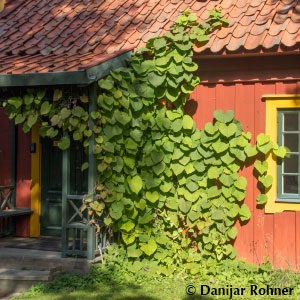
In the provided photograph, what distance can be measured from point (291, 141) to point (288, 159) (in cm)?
26

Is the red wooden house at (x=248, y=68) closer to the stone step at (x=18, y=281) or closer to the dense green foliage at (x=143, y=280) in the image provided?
the dense green foliage at (x=143, y=280)

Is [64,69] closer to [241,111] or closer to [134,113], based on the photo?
[134,113]

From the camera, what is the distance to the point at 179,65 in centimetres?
764

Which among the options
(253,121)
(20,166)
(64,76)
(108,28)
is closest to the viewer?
(64,76)

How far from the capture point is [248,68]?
779 cm

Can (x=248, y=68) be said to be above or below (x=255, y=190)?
above

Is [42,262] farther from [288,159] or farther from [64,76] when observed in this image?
[288,159]

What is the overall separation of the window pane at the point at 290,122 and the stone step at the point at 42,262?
11.1ft

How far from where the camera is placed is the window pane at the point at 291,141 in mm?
7672

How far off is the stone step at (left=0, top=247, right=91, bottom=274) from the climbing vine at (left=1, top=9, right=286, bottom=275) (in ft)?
2.21

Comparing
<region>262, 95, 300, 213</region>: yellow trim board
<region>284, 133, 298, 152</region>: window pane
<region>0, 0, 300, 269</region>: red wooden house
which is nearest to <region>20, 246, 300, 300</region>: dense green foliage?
<region>0, 0, 300, 269</region>: red wooden house

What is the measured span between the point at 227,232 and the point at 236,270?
0.55 metres

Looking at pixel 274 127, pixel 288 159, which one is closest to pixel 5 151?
pixel 274 127

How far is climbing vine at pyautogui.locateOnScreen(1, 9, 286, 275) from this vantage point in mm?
7477
